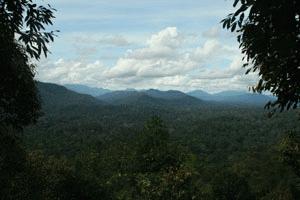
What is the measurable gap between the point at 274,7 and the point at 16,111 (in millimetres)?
7098

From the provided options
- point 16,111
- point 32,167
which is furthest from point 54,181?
point 16,111

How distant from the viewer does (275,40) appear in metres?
8.02

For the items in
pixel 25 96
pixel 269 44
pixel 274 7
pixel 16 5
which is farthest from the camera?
pixel 25 96

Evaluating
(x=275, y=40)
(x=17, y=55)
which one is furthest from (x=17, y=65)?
(x=275, y=40)

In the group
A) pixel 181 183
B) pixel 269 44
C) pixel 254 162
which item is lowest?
pixel 254 162

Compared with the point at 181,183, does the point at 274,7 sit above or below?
above

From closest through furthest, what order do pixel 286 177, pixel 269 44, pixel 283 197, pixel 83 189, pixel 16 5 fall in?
Result: pixel 269 44
pixel 16 5
pixel 83 189
pixel 283 197
pixel 286 177

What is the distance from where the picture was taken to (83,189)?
51.2m

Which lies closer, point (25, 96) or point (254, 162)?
point (25, 96)

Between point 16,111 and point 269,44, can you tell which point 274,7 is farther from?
point 16,111

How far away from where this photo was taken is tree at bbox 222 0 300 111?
26.1 feet

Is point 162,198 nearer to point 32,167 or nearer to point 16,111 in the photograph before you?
point 32,167

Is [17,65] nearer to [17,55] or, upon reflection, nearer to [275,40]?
[17,55]

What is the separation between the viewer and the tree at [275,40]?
26.1 feet
